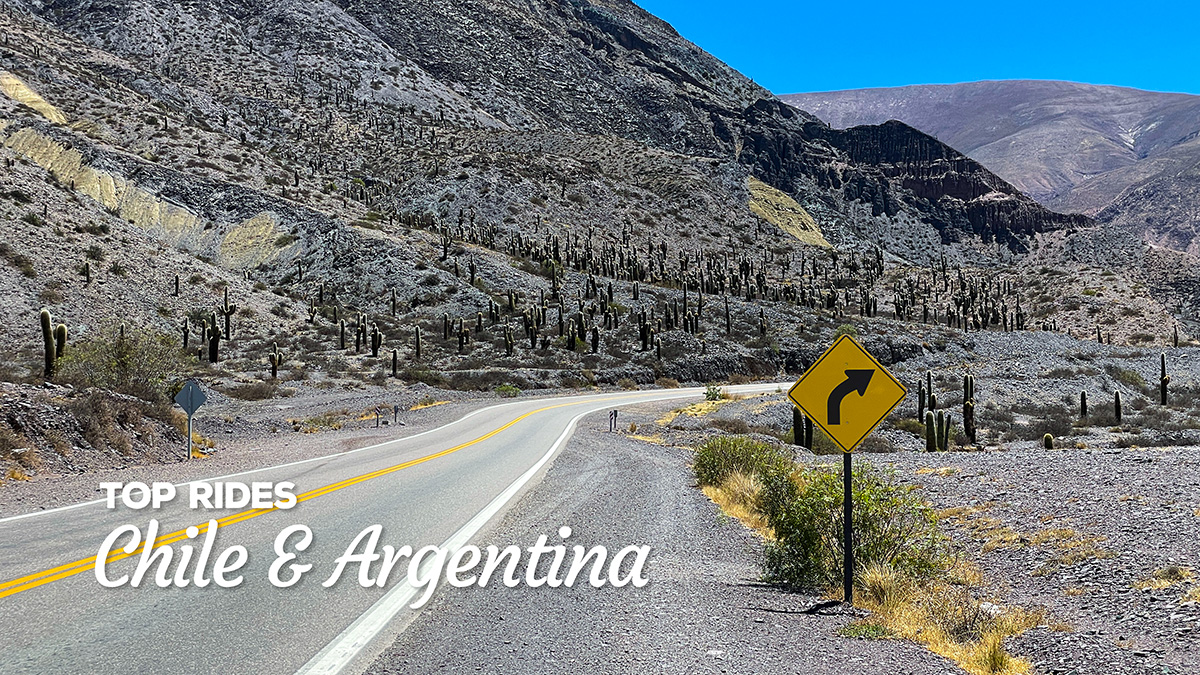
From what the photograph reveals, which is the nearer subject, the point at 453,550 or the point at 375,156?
the point at 453,550

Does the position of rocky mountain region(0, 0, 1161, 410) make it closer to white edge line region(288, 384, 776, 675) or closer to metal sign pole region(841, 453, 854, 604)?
white edge line region(288, 384, 776, 675)

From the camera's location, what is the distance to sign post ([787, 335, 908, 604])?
646 centimetres

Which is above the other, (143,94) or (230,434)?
(143,94)

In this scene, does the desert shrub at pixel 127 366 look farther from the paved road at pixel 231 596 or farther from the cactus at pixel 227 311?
the cactus at pixel 227 311

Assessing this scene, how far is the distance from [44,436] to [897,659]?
15.3m

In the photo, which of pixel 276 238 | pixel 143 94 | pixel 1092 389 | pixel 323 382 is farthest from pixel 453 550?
pixel 143 94

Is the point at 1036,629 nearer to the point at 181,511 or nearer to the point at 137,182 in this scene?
the point at 181,511

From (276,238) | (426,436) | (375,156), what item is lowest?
(426,436)

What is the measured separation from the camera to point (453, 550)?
8242 mm

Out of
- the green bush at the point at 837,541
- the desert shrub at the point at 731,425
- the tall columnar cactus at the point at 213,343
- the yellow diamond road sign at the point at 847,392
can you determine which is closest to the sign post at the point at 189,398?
the green bush at the point at 837,541

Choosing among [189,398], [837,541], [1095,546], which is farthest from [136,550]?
[1095,546]

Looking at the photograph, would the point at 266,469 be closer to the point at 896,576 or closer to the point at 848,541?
the point at 848,541

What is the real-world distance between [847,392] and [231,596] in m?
5.56

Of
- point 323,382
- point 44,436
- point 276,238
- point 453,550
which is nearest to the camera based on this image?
point 453,550
